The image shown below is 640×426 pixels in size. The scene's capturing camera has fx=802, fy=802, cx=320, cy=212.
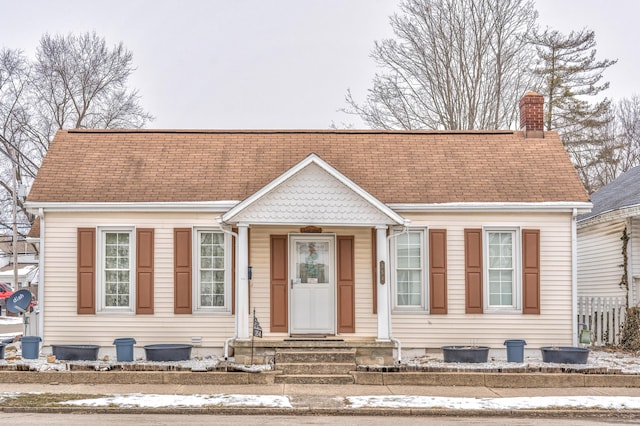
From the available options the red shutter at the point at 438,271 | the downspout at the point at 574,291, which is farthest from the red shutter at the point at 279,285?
the downspout at the point at 574,291

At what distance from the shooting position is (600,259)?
66.9 feet

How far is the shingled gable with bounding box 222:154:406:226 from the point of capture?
52.0ft

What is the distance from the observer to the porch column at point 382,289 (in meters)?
15.9

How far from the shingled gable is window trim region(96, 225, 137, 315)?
2604mm

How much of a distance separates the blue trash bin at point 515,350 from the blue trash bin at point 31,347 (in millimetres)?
9492

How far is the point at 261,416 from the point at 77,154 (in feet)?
30.4

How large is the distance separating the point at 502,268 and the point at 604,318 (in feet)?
10.1

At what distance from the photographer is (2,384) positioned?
13.8 metres

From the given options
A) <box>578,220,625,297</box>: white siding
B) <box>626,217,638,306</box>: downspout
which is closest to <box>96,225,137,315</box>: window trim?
<box>626,217,638,306</box>: downspout

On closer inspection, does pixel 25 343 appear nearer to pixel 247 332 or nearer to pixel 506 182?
pixel 247 332

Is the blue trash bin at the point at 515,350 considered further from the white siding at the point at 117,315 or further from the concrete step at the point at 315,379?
the white siding at the point at 117,315

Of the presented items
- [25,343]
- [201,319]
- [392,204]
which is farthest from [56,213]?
[392,204]

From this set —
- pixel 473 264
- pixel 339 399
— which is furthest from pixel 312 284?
pixel 339 399

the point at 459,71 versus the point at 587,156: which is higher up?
the point at 459,71
